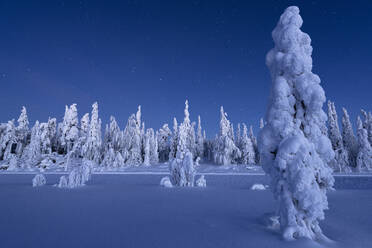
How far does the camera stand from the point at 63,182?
53.2ft

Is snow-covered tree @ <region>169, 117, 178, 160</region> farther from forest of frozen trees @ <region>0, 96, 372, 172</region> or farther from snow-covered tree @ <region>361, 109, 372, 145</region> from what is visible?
snow-covered tree @ <region>361, 109, 372, 145</region>

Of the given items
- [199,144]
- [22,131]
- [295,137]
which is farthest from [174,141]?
[295,137]

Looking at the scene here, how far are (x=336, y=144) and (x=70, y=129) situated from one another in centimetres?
6648

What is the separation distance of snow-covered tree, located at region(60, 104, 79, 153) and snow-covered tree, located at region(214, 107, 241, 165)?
124ft

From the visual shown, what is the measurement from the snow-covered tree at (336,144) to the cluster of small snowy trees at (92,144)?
59.6 ft

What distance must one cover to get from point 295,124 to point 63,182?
17.4 metres

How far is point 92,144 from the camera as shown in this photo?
48344 mm

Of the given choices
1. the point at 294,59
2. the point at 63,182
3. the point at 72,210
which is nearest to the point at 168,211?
the point at 72,210

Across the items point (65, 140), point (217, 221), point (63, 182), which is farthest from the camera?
point (65, 140)

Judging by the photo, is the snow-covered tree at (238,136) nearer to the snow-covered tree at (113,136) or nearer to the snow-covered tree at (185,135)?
Result: the snow-covered tree at (185,135)

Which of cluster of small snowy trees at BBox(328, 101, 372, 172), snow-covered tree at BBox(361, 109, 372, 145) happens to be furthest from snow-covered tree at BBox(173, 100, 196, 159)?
snow-covered tree at BBox(361, 109, 372, 145)

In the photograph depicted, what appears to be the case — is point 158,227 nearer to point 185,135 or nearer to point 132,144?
point 185,135

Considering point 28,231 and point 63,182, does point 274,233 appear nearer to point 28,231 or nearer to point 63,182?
point 28,231

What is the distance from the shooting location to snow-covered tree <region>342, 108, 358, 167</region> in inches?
1837
